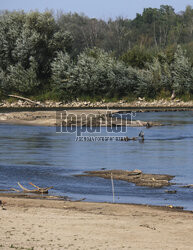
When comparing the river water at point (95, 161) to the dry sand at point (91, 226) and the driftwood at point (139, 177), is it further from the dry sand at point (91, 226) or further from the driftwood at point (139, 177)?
the dry sand at point (91, 226)

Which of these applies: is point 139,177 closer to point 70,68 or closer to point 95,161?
point 95,161

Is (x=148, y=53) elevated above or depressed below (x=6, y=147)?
above

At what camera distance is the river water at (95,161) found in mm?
16375

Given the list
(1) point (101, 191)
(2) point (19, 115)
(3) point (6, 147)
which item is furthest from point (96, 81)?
(1) point (101, 191)

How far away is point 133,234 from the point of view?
35.1ft

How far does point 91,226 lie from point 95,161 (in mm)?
13576

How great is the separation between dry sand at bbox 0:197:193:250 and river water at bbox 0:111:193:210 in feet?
6.40

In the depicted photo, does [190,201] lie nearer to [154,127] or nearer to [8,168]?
[8,168]

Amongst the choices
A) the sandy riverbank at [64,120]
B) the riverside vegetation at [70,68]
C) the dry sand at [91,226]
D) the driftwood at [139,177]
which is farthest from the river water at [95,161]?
the riverside vegetation at [70,68]

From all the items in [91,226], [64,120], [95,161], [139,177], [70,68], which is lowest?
[95,161]

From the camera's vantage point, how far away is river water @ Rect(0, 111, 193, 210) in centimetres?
1638

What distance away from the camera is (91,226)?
1124 cm

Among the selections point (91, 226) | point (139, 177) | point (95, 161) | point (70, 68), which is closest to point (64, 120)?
point (95, 161)

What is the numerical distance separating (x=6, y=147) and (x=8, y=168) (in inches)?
349
